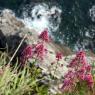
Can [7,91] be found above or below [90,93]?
above

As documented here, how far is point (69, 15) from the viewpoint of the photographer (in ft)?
51.5

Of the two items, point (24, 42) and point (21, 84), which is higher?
point (24, 42)

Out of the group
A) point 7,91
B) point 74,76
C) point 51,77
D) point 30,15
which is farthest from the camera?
point 30,15

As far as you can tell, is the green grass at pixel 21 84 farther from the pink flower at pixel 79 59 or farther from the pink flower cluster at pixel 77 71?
the pink flower at pixel 79 59

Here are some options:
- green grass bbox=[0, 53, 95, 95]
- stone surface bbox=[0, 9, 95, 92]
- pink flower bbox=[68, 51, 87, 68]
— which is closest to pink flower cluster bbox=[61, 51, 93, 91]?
pink flower bbox=[68, 51, 87, 68]

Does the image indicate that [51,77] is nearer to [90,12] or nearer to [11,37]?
[11,37]

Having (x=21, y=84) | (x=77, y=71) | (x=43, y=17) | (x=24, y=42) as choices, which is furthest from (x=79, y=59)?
(x=43, y=17)

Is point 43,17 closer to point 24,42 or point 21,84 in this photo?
point 24,42

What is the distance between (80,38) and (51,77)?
817 cm

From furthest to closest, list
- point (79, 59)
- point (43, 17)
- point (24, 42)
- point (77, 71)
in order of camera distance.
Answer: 1. point (43, 17)
2. point (24, 42)
3. point (77, 71)
4. point (79, 59)

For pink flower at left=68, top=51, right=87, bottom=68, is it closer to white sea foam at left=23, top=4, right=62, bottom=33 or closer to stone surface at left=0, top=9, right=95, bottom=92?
stone surface at left=0, top=9, right=95, bottom=92

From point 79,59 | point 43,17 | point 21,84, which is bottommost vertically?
point 21,84

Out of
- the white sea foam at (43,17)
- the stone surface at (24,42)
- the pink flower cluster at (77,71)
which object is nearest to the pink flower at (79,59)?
the pink flower cluster at (77,71)

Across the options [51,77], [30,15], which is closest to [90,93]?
[51,77]
